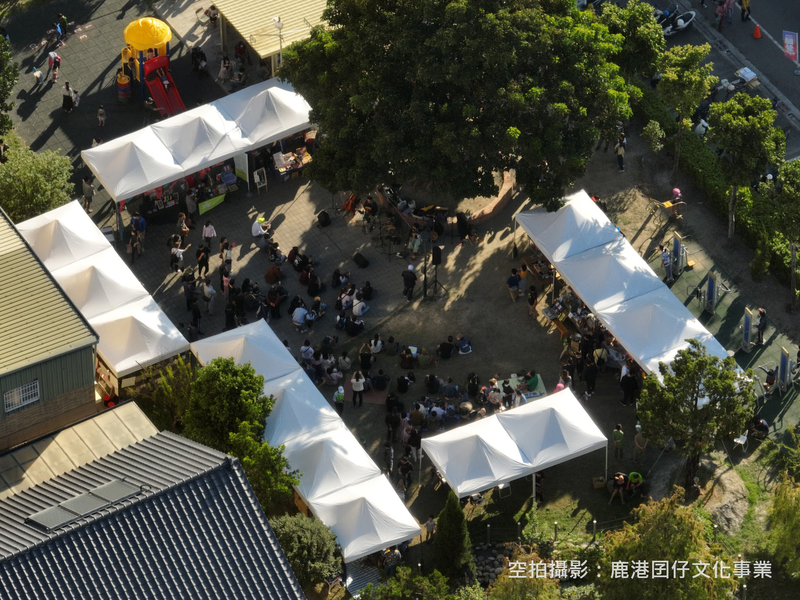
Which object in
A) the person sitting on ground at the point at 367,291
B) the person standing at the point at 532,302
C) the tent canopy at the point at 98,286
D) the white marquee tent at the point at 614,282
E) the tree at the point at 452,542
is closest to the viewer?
the tree at the point at 452,542

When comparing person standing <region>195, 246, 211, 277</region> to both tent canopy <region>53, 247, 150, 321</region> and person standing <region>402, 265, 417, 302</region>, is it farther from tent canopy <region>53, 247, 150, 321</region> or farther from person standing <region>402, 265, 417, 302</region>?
person standing <region>402, 265, 417, 302</region>

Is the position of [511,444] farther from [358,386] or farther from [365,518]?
[358,386]

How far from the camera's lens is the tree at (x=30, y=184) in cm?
5241

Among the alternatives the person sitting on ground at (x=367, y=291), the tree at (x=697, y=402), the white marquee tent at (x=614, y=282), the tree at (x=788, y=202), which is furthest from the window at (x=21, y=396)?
the tree at (x=788, y=202)

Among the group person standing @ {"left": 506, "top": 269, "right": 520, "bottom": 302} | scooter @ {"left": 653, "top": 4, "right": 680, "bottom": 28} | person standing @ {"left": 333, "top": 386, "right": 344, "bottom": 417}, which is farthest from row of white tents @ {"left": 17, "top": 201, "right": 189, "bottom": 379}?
scooter @ {"left": 653, "top": 4, "right": 680, "bottom": 28}

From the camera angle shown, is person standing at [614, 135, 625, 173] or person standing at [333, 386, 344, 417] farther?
person standing at [614, 135, 625, 173]

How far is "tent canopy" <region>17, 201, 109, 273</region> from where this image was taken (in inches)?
1998

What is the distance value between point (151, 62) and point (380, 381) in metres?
20.1

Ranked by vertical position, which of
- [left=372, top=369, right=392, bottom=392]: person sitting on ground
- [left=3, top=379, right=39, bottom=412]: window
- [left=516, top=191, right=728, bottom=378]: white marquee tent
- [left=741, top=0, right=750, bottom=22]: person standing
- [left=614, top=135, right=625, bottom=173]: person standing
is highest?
[left=741, top=0, right=750, bottom=22]: person standing

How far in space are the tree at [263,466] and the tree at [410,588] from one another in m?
4.35

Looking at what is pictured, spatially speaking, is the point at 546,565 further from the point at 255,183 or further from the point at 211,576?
the point at 255,183

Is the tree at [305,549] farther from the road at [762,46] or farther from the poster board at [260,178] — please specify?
the road at [762,46]

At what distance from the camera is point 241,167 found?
186 feet

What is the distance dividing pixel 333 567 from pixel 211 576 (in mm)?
7934
